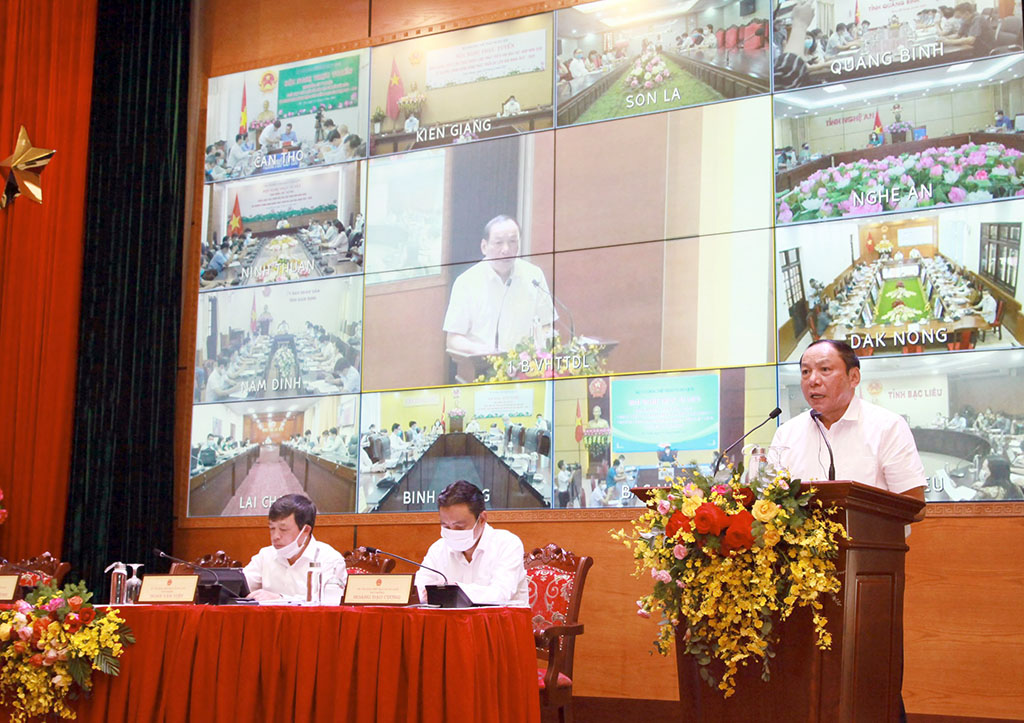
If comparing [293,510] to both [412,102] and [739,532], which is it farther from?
[412,102]

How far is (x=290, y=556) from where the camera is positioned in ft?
13.9

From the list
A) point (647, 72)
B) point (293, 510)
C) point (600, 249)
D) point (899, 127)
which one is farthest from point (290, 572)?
point (899, 127)

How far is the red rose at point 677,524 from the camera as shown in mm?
2523

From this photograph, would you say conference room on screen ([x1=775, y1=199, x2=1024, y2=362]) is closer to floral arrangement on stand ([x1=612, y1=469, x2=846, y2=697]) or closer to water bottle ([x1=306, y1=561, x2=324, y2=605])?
floral arrangement on stand ([x1=612, y1=469, x2=846, y2=697])

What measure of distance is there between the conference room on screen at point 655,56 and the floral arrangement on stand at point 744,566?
3050 millimetres

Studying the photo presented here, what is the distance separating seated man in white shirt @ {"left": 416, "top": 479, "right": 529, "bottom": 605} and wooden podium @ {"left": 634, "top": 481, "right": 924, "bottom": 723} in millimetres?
1280

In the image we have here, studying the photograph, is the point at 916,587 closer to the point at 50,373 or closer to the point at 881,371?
the point at 881,371

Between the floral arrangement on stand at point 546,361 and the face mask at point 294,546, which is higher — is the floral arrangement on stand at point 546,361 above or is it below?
above

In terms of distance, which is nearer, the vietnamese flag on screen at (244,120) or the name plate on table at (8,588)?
the name plate on table at (8,588)

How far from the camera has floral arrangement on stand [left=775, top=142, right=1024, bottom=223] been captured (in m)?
4.49

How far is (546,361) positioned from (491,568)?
1.60 meters

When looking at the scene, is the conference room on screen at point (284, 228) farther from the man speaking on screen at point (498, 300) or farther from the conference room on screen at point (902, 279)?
the conference room on screen at point (902, 279)

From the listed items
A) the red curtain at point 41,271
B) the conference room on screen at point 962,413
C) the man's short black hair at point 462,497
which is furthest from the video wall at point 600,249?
the man's short black hair at point 462,497

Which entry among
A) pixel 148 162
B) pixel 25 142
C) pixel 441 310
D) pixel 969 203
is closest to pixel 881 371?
pixel 969 203
